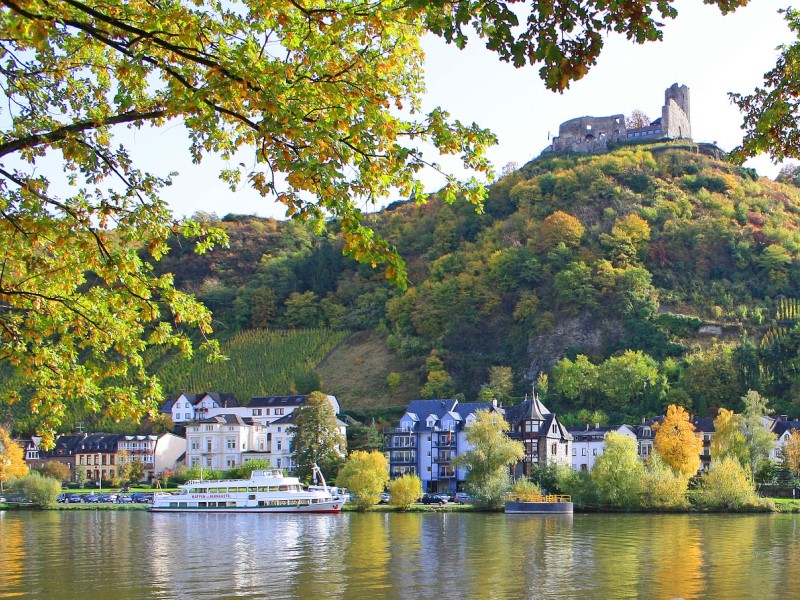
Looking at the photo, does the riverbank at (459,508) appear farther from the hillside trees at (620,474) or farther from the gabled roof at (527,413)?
the gabled roof at (527,413)

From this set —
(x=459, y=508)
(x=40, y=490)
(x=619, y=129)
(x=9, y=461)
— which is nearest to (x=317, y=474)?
(x=459, y=508)

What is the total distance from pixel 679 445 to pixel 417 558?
35969mm

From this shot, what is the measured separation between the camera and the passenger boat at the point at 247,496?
74.8 m

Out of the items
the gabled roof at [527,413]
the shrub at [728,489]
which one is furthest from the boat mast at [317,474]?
the shrub at [728,489]

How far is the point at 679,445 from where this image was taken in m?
69.1

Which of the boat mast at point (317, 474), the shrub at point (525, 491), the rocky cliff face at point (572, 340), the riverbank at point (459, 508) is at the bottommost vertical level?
the riverbank at point (459, 508)

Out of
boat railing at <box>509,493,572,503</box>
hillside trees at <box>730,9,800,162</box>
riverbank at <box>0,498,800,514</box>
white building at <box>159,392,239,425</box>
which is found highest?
hillside trees at <box>730,9,800,162</box>

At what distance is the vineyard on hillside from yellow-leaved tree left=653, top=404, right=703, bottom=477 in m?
44.7

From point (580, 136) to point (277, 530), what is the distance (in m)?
112

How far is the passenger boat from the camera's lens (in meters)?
74.8

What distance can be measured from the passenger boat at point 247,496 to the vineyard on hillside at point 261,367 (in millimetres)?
26387

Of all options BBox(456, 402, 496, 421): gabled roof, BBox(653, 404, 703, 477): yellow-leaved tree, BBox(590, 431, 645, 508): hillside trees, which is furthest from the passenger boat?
BBox(653, 404, 703, 477): yellow-leaved tree

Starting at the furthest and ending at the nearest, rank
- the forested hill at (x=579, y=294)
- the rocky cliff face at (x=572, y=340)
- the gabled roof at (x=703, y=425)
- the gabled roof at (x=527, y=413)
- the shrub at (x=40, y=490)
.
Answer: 1. the rocky cliff face at (x=572, y=340)
2. the forested hill at (x=579, y=294)
3. the gabled roof at (x=527, y=413)
4. the gabled roof at (x=703, y=425)
5. the shrub at (x=40, y=490)

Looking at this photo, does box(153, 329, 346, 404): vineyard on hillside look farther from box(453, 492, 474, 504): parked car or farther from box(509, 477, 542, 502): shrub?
box(509, 477, 542, 502): shrub
